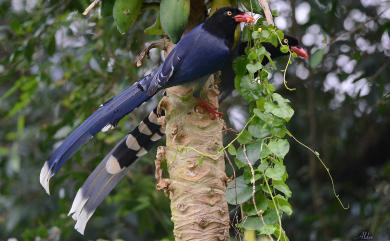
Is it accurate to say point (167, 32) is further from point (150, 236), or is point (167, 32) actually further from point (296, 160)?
point (296, 160)

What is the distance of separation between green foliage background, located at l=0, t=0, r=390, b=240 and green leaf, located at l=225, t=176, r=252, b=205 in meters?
1.23

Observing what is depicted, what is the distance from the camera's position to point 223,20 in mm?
2424

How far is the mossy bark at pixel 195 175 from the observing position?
215cm

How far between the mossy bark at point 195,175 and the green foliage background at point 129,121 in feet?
3.32

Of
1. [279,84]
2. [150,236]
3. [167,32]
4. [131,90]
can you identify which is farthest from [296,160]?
[167,32]

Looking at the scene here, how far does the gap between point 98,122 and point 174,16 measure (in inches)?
18.9

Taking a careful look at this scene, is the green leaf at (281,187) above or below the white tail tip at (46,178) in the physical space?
above

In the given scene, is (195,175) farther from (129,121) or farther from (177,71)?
(129,121)

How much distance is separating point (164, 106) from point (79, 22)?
1.67m

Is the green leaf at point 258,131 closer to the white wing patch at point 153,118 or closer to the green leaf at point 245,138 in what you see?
the green leaf at point 245,138

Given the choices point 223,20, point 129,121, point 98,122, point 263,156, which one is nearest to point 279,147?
point 263,156

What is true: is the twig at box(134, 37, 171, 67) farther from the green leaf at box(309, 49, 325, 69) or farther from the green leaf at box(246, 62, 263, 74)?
the green leaf at box(309, 49, 325, 69)

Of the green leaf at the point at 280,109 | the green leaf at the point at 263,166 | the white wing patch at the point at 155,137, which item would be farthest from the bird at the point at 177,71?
the green leaf at the point at 263,166

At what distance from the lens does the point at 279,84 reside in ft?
14.4
